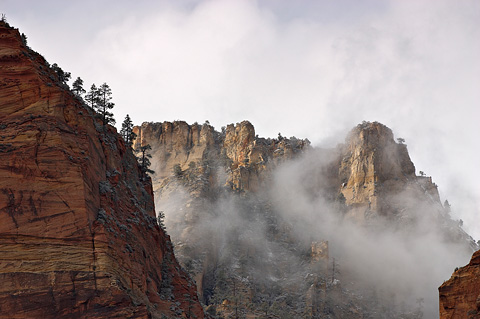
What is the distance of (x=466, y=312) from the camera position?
136 feet

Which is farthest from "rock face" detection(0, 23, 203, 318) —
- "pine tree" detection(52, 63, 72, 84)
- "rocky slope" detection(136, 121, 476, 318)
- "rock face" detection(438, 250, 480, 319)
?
"rocky slope" detection(136, 121, 476, 318)

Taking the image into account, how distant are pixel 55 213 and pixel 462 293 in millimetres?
33544

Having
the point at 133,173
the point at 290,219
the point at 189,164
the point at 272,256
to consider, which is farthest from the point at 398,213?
the point at 133,173

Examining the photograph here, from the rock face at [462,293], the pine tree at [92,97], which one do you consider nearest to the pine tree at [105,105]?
the pine tree at [92,97]

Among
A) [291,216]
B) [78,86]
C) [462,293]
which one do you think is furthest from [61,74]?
[291,216]

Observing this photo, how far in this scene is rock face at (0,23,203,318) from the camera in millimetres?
38531

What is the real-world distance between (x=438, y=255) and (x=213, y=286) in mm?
58989

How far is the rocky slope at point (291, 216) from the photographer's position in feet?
351

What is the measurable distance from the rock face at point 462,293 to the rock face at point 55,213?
2546 centimetres

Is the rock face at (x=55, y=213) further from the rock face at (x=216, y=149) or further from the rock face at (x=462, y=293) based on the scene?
the rock face at (x=216, y=149)

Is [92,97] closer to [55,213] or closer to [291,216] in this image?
[55,213]

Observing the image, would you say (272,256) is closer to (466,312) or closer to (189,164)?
(189,164)

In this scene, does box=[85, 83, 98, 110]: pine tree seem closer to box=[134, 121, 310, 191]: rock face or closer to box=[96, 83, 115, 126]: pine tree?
box=[96, 83, 115, 126]: pine tree

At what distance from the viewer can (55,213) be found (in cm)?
4081
